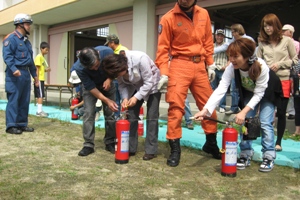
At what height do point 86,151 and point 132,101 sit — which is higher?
point 132,101

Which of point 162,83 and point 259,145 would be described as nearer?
point 162,83

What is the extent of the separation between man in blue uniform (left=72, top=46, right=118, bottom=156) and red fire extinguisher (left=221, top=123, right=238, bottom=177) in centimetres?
132

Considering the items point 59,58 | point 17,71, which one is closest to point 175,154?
point 17,71

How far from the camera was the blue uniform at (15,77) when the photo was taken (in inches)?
184

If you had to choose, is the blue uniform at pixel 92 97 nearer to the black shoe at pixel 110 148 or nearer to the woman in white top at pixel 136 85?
the black shoe at pixel 110 148

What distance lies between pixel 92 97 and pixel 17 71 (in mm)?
1659

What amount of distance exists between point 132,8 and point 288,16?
933 cm

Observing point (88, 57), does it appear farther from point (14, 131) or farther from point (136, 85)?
point (14, 131)

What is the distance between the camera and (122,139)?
3.17 meters

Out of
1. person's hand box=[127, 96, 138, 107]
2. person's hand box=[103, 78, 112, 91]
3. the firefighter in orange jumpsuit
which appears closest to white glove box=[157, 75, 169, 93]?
the firefighter in orange jumpsuit

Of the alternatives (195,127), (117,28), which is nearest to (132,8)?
(117,28)

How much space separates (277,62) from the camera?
369cm

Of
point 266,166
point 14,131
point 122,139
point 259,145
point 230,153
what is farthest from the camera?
point 14,131

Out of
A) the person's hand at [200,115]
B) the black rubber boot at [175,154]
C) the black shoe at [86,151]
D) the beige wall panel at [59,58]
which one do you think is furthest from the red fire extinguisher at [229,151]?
the beige wall panel at [59,58]
